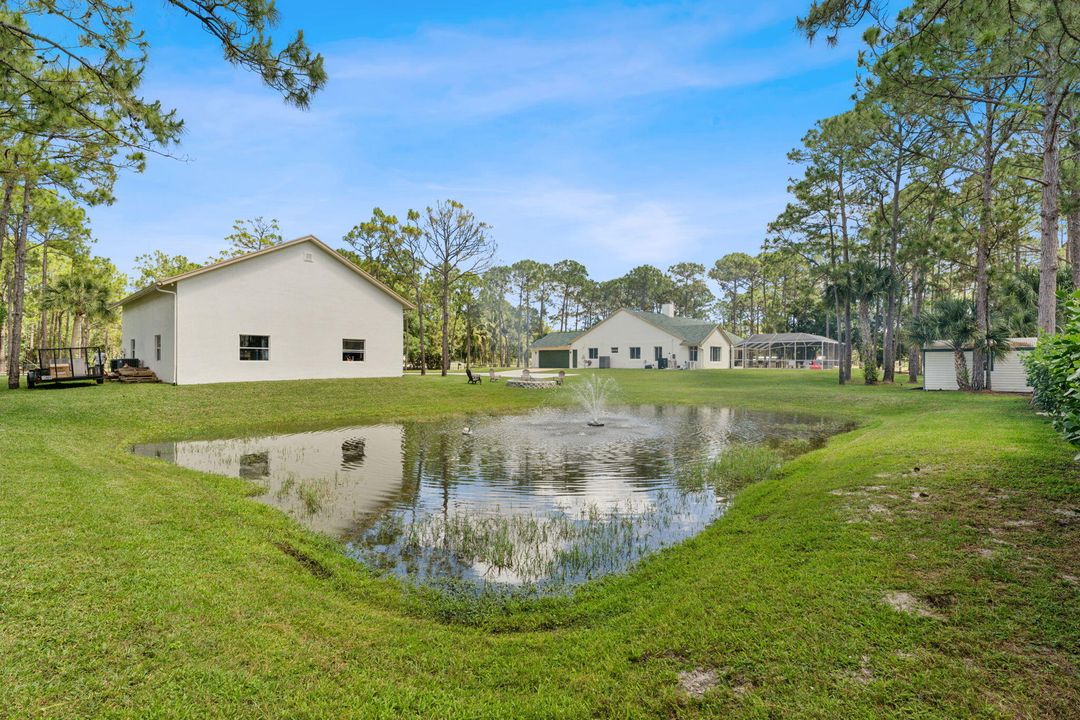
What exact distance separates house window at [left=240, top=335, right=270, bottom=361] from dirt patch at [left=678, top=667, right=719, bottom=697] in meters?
22.8

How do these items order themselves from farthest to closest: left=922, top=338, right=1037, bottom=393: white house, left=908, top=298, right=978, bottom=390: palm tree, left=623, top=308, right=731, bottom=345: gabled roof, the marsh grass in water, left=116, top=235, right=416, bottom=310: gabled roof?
left=623, top=308, right=731, bottom=345: gabled roof
left=908, top=298, right=978, bottom=390: palm tree
left=116, top=235, right=416, bottom=310: gabled roof
left=922, top=338, right=1037, bottom=393: white house
the marsh grass in water

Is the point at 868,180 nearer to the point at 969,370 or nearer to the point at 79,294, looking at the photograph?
the point at 969,370

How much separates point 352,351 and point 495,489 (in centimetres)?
1910

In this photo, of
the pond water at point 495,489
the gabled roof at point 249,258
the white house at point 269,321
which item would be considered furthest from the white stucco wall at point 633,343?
the pond water at point 495,489

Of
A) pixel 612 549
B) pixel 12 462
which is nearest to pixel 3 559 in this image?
pixel 12 462

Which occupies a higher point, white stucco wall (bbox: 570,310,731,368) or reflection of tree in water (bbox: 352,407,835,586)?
white stucco wall (bbox: 570,310,731,368)

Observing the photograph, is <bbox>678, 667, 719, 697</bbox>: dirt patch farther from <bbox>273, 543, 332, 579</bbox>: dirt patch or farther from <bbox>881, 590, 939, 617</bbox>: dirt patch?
<bbox>273, 543, 332, 579</bbox>: dirt patch

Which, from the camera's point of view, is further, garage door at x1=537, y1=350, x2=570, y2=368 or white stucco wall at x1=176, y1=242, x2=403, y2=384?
garage door at x1=537, y1=350, x2=570, y2=368

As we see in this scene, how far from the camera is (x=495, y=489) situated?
25.5 feet

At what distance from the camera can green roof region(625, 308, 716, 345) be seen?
145 feet

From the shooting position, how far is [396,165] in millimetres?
20344

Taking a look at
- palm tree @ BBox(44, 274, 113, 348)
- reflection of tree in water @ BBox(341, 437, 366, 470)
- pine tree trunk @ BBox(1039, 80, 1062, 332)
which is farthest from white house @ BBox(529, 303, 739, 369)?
palm tree @ BBox(44, 274, 113, 348)

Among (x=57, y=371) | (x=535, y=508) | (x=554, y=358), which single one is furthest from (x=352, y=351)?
(x=554, y=358)

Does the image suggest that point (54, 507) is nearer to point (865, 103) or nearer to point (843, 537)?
point (843, 537)
